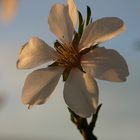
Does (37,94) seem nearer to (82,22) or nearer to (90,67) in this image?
(90,67)

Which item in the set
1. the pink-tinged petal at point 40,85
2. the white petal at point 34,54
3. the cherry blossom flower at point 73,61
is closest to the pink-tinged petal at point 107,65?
the cherry blossom flower at point 73,61

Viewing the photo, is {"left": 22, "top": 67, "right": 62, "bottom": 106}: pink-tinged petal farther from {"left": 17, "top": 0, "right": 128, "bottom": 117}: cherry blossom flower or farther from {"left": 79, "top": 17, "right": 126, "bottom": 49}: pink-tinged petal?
{"left": 79, "top": 17, "right": 126, "bottom": 49}: pink-tinged petal

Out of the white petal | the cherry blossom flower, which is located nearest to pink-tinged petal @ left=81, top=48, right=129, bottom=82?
the cherry blossom flower

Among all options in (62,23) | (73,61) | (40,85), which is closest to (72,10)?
(62,23)

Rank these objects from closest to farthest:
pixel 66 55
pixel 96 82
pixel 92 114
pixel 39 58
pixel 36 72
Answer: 1. pixel 92 114
2. pixel 96 82
3. pixel 36 72
4. pixel 39 58
5. pixel 66 55

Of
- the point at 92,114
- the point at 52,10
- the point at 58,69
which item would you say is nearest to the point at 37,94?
the point at 58,69

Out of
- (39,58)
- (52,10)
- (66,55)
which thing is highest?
(52,10)
